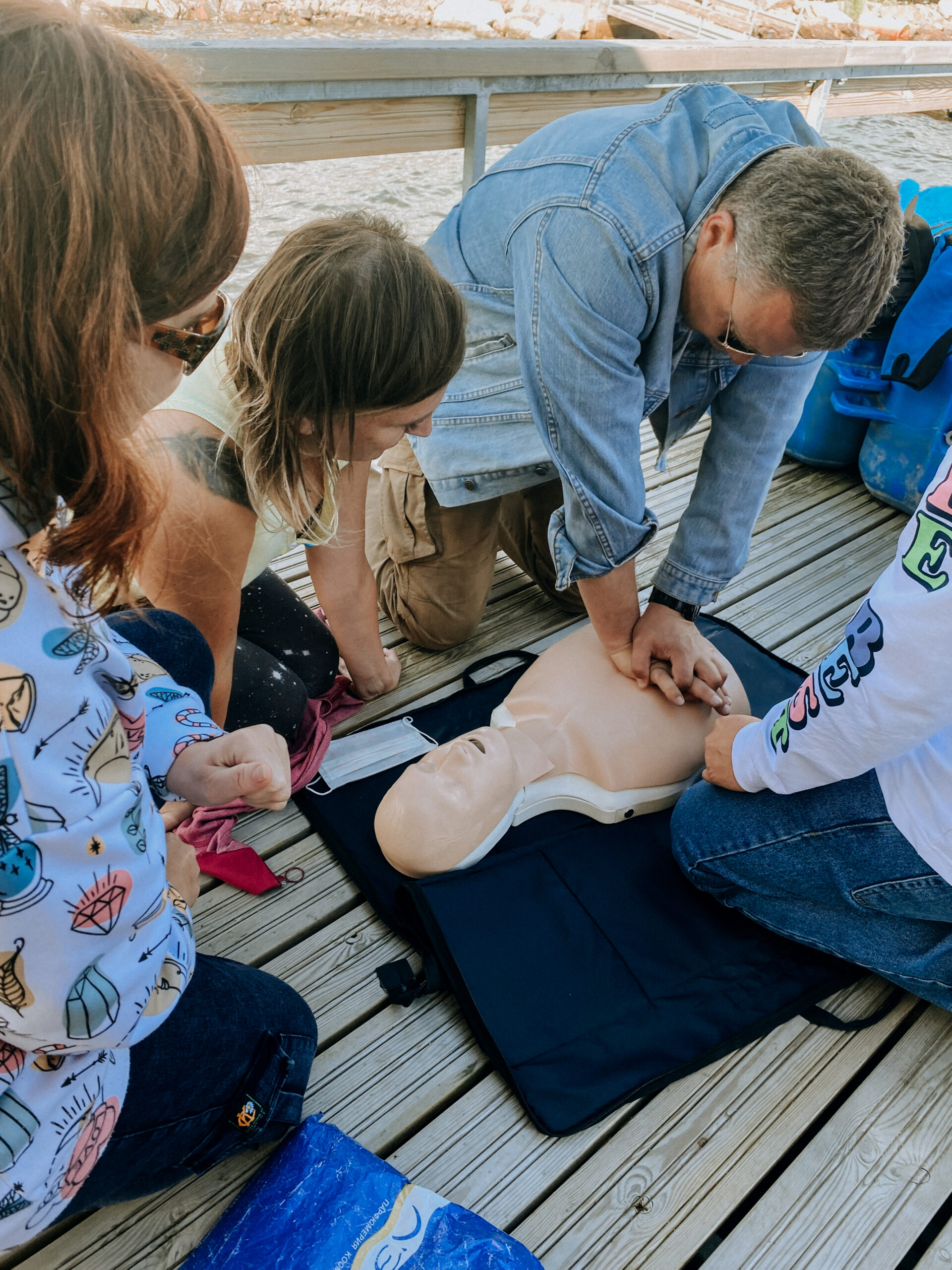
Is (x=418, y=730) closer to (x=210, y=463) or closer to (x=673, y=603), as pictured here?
(x=673, y=603)

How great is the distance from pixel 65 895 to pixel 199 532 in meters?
0.87

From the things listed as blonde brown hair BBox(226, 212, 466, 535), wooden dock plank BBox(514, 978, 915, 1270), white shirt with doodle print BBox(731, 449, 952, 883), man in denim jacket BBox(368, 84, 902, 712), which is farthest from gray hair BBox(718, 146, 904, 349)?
wooden dock plank BBox(514, 978, 915, 1270)

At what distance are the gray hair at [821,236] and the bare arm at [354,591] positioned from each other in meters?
0.88

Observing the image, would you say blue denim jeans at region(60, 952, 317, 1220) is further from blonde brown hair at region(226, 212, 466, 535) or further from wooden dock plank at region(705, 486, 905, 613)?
wooden dock plank at region(705, 486, 905, 613)

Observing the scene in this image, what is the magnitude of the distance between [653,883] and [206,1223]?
3.21 ft

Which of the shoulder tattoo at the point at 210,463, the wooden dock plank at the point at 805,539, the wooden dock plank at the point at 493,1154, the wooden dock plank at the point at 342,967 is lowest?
the wooden dock plank at the point at 493,1154

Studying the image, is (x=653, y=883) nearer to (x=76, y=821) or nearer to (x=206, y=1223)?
(x=206, y=1223)

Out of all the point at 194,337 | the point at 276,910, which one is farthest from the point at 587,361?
the point at 276,910

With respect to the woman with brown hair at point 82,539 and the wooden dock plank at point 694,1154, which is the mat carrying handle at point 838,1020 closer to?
the wooden dock plank at point 694,1154

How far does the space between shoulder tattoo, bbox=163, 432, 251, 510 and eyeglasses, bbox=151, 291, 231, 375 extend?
27.8 inches

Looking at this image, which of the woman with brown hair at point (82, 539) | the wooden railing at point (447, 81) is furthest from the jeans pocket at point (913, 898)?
the wooden railing at point (447, 81)

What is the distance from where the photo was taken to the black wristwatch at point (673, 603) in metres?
2.11

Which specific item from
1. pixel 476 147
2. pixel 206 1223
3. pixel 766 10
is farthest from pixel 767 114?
pixel 766 10

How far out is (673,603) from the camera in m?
2.12
